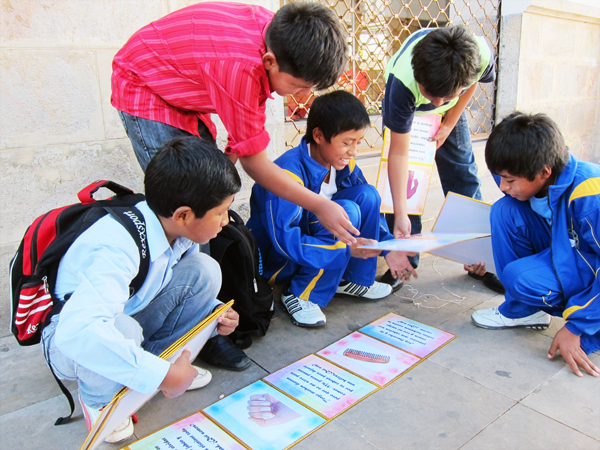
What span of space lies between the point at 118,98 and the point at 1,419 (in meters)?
1.03

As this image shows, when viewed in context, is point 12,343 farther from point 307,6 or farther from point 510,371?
point 510,371

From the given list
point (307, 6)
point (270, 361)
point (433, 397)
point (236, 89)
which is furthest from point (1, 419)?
point (307, 6)

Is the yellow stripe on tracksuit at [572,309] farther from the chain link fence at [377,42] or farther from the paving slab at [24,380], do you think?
the chain link fence at [377,42]

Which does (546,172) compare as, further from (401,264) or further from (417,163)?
(417,163)

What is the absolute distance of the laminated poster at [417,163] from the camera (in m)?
2.31

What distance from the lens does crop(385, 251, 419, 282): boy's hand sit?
2.00m

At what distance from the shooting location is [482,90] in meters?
4.25

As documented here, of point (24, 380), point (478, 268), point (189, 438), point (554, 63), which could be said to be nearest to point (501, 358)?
point (478, 268)

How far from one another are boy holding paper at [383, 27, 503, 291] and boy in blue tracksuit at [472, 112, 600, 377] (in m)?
0.27

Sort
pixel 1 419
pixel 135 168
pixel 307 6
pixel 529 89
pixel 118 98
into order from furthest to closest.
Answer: pixel 529 89, pixel 135 168, pixel 118 98, pixel 1 419, pixel 307 6

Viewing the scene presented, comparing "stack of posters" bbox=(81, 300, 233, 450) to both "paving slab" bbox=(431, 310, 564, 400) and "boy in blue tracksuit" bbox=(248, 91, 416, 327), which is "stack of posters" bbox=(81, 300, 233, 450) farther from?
"paving slab" bbox=(431, 310, 564, 400)

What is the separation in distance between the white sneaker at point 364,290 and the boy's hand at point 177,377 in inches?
42.9

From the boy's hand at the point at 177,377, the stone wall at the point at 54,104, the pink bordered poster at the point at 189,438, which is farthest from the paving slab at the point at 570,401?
the stone wall at the point at 54,104

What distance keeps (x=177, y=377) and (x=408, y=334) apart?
1.00m
